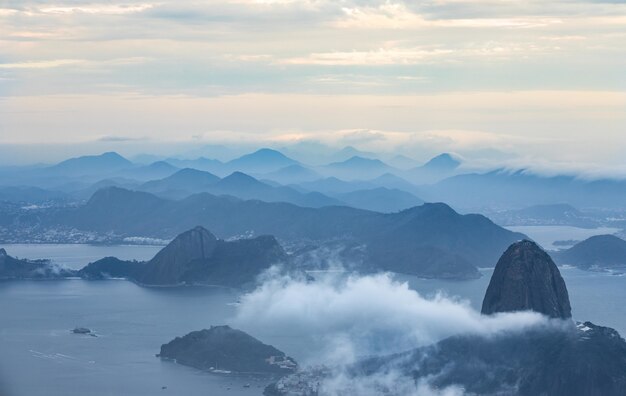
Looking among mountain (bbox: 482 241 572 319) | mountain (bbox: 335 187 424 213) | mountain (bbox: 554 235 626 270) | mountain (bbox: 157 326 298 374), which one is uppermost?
mountain (bbox: 335 187 424 213)

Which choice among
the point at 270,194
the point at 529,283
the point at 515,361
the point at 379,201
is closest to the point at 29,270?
the point at 529,283

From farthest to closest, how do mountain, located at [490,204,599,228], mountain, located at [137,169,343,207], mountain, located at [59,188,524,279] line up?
mountain, located at [137,169,343,207]
mountain, located at [490,204,599,228]
mountain, located at [59,188,524,279]

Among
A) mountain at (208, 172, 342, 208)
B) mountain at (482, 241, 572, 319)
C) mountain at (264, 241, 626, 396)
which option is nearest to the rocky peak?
mountain at (264, 241, 626, 396)

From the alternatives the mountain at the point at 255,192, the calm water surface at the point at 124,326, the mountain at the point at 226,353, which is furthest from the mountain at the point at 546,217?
the mountain at the point at 226,353

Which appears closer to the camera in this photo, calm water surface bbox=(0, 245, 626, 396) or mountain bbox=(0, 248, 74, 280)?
calm water surface bbox=(0, 245, 626, 396)

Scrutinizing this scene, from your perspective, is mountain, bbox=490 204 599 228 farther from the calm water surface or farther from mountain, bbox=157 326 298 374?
mountain, bbox=157 326 298 374

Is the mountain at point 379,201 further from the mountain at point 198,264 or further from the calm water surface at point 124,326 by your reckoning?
the mountain at point 198,264

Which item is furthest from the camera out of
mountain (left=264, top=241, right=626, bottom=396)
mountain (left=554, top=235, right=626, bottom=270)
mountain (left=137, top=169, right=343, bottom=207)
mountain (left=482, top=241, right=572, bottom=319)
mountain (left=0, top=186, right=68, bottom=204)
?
mountain (left=0, top=186, right=68, bottom=204)
